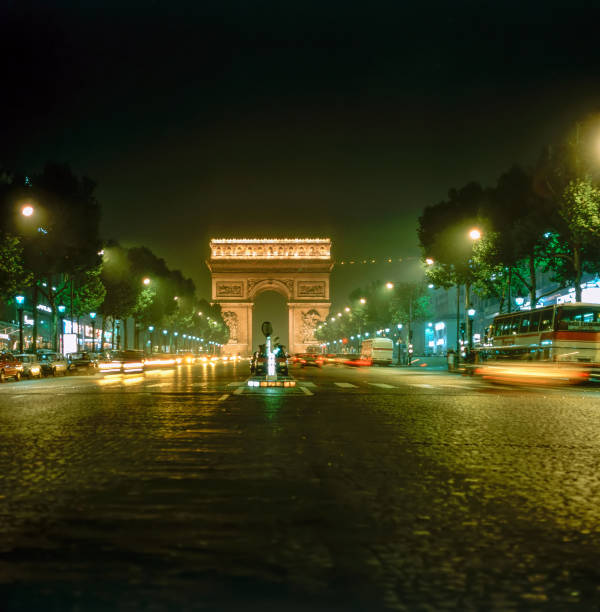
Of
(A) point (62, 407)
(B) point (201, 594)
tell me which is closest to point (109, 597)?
(B) point (201, 594)

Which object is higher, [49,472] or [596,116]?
[596,116]

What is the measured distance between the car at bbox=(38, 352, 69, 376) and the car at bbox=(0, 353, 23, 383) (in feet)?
20.3

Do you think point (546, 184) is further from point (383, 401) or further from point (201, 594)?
point (201, 594)

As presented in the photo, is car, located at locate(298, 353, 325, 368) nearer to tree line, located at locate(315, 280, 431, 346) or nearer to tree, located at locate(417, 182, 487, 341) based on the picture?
tree line, located at locate(315, 280, 431, 346)

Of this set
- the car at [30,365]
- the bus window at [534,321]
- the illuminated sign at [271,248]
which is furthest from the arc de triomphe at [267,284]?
the bus window at [534,321]

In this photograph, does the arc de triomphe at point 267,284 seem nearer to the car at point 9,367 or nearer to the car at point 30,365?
the car at point 30,365

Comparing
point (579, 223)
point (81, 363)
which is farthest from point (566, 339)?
point (81, 363)

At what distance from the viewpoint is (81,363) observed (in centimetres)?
4641

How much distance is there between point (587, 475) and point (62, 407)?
10.8 metres

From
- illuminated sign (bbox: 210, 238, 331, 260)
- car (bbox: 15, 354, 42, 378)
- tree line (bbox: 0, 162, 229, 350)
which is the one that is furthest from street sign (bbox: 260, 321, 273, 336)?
illuminated sign (bbox: 210, 238, 331, 260)

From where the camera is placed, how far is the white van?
6988 cm

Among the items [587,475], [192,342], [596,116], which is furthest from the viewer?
[192,342]

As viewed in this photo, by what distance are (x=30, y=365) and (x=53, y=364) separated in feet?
17.1

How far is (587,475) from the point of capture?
6734mm
